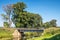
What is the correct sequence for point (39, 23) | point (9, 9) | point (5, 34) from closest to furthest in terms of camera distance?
point (5, 34), point (9, 9), point (39, 23)

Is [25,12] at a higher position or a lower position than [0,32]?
higher

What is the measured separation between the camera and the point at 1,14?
93.7 meters

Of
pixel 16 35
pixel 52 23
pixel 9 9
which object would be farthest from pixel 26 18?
pixel 52 23

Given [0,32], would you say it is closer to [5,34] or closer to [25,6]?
[5,34]

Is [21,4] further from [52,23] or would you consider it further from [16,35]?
[52,23]

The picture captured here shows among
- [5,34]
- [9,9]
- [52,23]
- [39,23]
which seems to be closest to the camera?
[5,34]

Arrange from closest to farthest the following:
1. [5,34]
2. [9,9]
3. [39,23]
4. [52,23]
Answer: [5,34]
[9,9]
[39,23]
[52,23]

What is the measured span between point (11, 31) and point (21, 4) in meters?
19.3

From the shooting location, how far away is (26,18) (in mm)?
95375

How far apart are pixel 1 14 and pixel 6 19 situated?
3638 mm

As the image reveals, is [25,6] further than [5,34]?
Yes

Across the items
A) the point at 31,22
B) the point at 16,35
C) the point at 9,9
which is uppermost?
the point at 9,9

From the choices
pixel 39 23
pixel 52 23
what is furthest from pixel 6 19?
pixel 52 23

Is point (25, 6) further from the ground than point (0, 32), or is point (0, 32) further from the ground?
point (25, 6)
